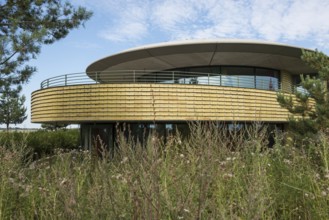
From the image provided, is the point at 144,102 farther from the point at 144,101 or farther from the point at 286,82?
the point at 286,82

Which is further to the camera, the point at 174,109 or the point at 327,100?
the point at 174,109

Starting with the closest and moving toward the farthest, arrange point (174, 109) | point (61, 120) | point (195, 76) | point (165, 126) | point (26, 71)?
1. point (26, 71)
2. point (174, 109)
3. point (61, 120)
4. point (165, 126)
5. point (195, 76)

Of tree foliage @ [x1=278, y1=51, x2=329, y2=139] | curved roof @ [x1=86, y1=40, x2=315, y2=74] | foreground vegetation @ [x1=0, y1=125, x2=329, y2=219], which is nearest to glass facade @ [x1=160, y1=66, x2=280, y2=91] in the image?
curved roof @ [x1=86, y1=40, x2=315, y2=74]

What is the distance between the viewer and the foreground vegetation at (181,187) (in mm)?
2166

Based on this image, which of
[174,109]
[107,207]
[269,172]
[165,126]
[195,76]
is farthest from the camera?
[195,76]

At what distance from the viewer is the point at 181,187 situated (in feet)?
9.20

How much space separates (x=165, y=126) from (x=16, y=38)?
963 cm

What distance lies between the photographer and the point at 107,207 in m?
3.06

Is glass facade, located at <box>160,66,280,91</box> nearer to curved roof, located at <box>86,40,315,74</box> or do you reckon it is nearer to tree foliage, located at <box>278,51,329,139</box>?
curved roof, located at <box>86,40,315,74</box>

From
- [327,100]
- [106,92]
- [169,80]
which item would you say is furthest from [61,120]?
[327,100]

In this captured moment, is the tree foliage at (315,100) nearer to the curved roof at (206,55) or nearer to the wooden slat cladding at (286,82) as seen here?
the curved roof at (206,55)

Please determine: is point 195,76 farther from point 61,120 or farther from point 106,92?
point 61,120

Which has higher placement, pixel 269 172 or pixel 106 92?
pixel 106 92

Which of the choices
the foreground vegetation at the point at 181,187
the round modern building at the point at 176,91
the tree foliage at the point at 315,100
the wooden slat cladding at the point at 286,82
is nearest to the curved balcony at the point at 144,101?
the round modern building at the point at 176,91
